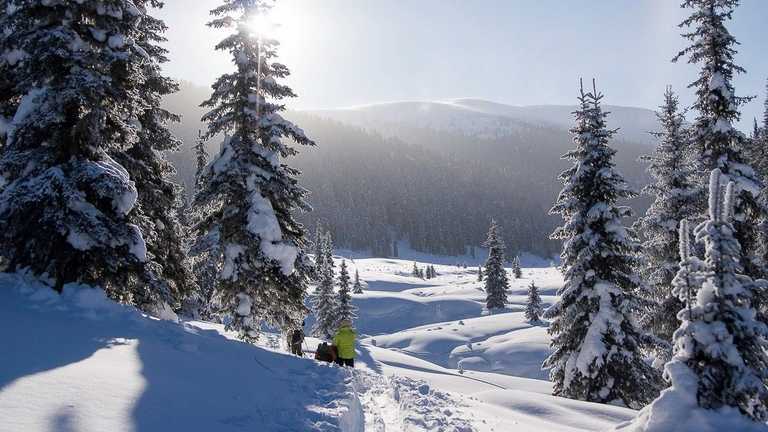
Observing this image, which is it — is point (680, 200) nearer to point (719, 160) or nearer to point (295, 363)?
point (719, 160)

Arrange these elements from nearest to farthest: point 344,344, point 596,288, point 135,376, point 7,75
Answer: point 135,376 < point 7,75 < point 344,344 < point 596,288

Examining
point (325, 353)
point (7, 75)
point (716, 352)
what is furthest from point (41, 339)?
point (716, 352)

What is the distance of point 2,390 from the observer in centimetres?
563

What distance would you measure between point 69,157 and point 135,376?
20.9ft

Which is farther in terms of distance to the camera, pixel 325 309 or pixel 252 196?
pixel 325 309

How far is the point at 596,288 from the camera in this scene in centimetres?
1700

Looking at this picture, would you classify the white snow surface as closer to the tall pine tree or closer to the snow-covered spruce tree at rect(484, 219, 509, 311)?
the tall pine tree

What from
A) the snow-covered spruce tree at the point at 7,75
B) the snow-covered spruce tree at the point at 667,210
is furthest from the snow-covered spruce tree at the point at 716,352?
the snow-covered spruce tree at the point at 667,210

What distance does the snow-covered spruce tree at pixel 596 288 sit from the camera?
1652 cm

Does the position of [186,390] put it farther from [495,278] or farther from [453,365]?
[495,278]

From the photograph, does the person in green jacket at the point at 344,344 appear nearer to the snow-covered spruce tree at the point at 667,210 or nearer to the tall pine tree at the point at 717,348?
the tall pine tree at the point at 717,348

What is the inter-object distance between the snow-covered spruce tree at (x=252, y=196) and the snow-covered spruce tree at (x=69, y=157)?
414 centimetres

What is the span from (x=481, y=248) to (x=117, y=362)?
588ft

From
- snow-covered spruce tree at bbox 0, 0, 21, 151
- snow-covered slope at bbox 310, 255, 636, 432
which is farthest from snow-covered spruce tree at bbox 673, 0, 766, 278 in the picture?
snow-covered spruce tree at bbox 0, 0, 21, 151
